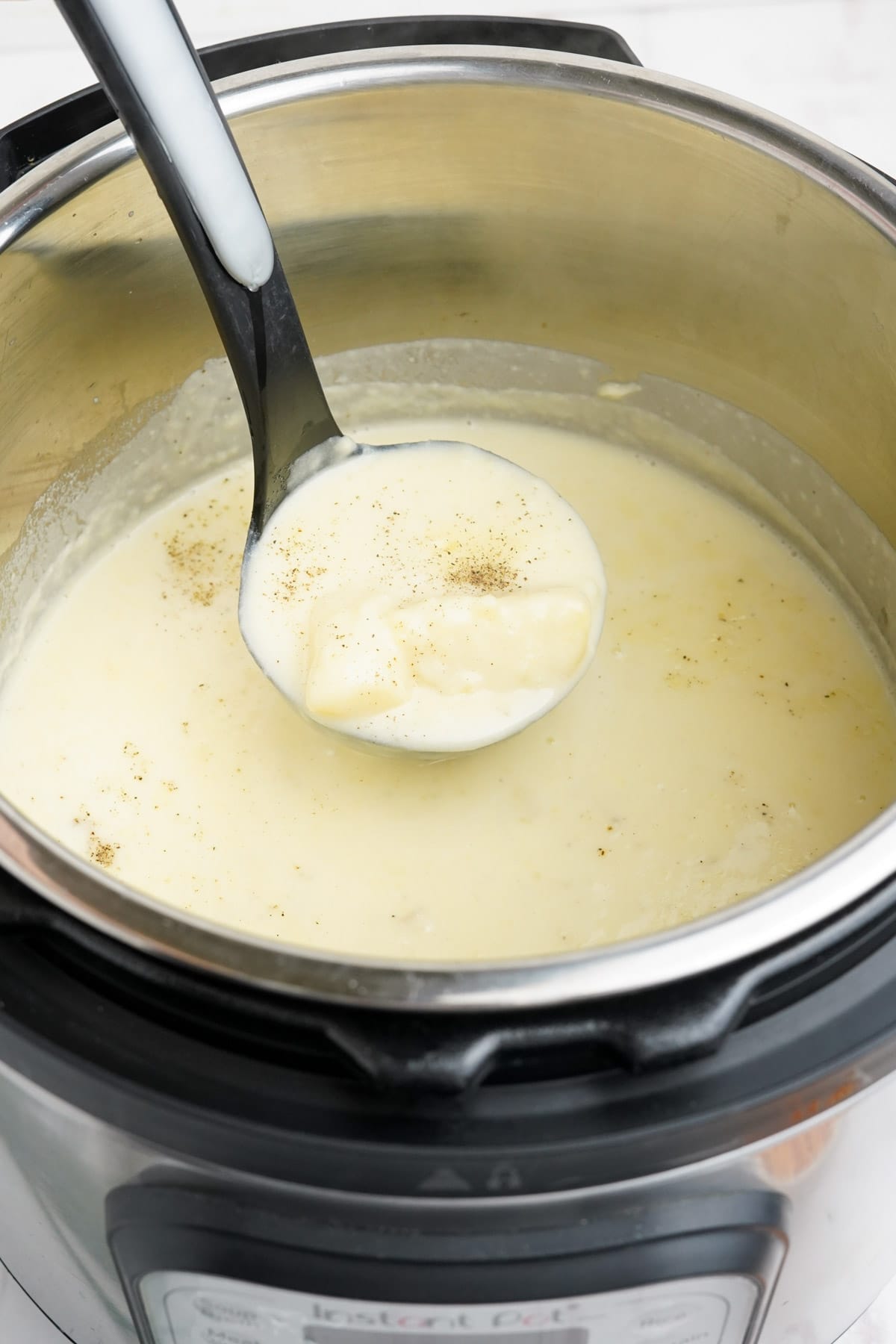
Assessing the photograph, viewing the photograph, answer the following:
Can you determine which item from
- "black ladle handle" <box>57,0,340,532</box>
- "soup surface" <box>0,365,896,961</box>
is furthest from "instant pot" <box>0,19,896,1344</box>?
"soup surface" <box>0,365,896,961</box>

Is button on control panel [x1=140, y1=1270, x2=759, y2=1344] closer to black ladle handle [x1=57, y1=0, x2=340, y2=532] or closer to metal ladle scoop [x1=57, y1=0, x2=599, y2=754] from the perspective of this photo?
metal ladle scoop [x1=57, y1=0, x2=599, y2=754]

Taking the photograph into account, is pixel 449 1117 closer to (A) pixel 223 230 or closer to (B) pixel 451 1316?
(B) pixel 451 1316

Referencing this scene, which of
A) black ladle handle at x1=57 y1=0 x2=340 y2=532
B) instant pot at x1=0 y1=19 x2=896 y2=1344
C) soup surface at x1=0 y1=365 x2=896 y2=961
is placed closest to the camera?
instant pot at x1=0 y1=19 x2=896 y2=1344

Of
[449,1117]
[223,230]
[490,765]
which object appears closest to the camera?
[449,1117]

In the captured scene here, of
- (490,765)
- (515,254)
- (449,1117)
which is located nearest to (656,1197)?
(449,1117)

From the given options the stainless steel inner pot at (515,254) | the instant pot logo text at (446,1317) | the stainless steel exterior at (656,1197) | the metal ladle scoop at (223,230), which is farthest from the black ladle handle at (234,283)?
the instant pot logo text at (446,1317)

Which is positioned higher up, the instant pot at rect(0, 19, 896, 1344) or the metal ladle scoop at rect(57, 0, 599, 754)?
the metal ladle scoop at rect(57, 0, 599, 754)
